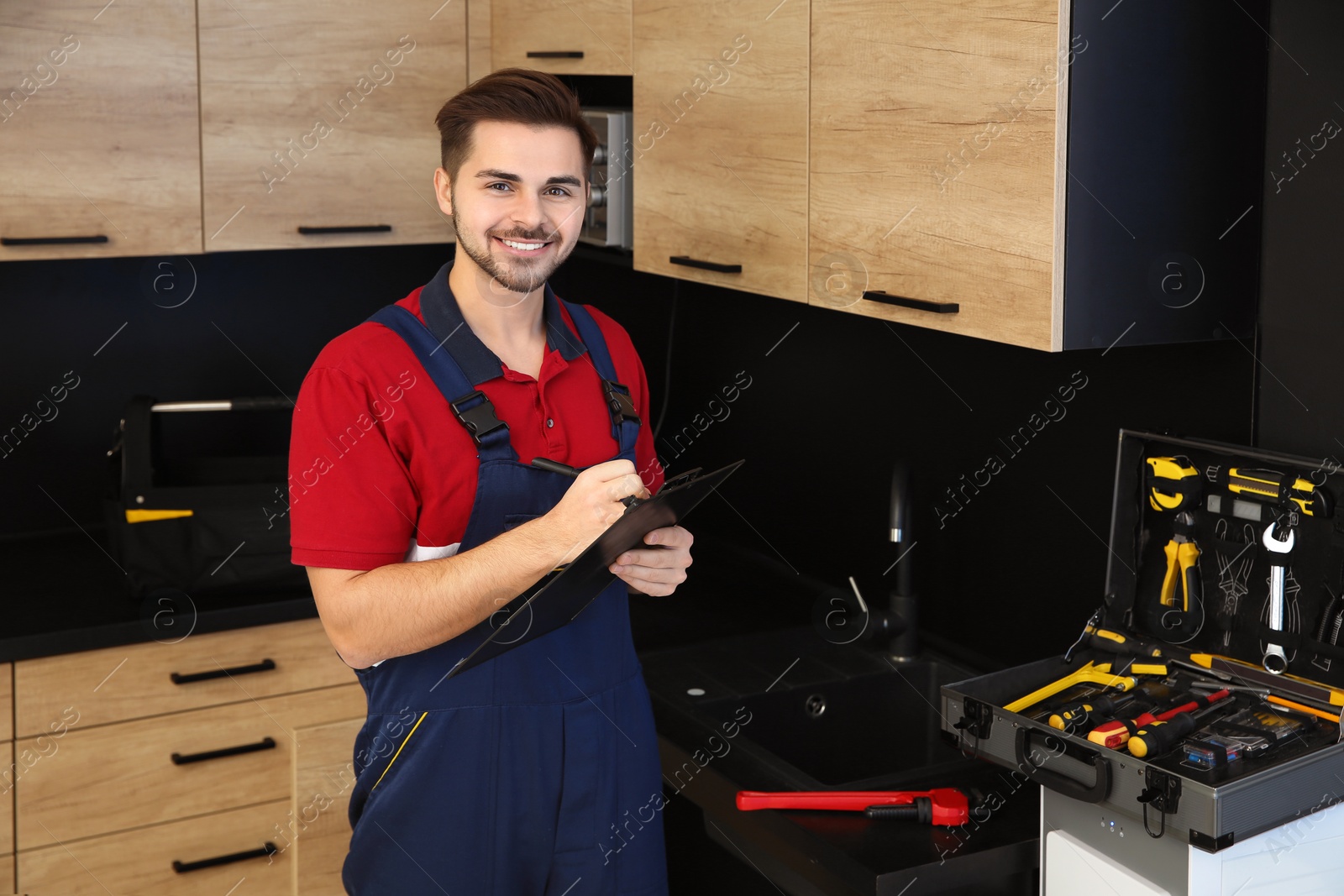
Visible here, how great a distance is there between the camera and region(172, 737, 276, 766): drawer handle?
2.39 m

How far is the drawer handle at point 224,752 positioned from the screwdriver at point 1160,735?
5.37 ft

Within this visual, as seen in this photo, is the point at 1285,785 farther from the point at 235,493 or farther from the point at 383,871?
the point at 235,493

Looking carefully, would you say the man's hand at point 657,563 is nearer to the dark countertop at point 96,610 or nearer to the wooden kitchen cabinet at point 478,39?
the dark countertop at point 96,610

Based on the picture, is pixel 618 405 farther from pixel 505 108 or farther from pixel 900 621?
pixel 900 621

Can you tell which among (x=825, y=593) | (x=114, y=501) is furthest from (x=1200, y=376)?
(x=114, y=501)

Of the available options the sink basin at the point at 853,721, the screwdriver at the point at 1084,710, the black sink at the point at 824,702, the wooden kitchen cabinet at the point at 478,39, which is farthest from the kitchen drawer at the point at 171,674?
the screwdriver at the point at 1084,710

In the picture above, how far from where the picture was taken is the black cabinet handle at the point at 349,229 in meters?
2.65

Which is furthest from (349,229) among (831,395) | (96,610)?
(831,395)

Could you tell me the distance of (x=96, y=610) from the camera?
2.38 metres

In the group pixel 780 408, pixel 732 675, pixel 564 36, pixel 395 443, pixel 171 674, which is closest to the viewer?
pixel 395 443

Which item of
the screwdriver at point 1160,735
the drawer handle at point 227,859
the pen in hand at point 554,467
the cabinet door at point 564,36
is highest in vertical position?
the cabinet door at point 564,36

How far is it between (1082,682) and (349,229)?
172 cm

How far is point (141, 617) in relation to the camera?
2348mm

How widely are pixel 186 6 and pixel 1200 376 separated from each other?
1.91 m
